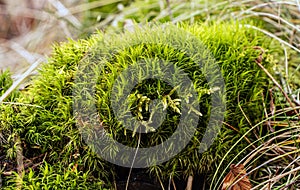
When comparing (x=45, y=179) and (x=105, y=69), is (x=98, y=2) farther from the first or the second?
(x=45, y=179)

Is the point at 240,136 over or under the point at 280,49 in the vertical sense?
under

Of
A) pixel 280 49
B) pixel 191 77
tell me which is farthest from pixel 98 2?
pixel 191 77

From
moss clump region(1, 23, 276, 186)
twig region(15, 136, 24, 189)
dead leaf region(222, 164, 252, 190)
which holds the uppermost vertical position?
moss clump region(1, 23, 276, 186)

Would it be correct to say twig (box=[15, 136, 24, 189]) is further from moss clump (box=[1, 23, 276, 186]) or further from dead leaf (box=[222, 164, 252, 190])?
dead leaf (box=[222, 164, 252, 190])

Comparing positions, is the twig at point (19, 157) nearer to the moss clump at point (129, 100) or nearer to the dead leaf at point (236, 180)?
the moss clump at point (129, 100)

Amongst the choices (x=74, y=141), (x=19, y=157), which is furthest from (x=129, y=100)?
(x=19, y=157)

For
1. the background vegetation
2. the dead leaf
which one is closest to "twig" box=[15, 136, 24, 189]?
the background vegetation
